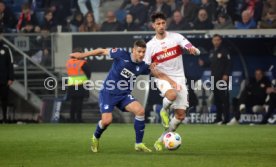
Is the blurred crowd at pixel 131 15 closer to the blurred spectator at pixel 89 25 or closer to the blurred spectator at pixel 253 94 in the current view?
the blurred spectator at pixel 89 25

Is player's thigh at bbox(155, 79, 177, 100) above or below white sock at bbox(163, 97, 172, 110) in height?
above

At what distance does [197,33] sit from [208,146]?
900 cm

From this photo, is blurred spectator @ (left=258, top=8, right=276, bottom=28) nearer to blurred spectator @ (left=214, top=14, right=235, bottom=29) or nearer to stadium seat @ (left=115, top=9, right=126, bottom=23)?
blurred spectator @ (left=214, top=14, right=235, bottom=29)

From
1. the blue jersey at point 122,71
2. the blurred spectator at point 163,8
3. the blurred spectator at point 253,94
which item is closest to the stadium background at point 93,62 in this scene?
the blurred spectator at point 253,94

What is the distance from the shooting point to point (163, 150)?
13766 millimetres

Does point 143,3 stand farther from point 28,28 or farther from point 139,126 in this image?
point 139,126

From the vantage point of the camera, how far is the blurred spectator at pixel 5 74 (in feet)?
76.2

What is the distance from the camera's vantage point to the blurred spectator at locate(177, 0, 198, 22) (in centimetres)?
2384

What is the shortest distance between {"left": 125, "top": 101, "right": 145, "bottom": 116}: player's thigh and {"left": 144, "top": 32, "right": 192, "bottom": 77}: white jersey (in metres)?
1.17

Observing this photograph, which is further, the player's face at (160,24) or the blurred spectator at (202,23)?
the blurred spectator at (202,23)

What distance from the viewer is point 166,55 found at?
47.9 ft

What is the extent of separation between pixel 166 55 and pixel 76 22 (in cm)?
1078

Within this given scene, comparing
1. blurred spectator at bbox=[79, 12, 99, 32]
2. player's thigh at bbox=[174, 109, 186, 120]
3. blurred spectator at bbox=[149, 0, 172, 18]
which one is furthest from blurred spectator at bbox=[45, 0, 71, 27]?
player's thigh at bbox=[174, 109, 186, 120]

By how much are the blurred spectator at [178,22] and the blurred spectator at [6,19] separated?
5.21 meters
